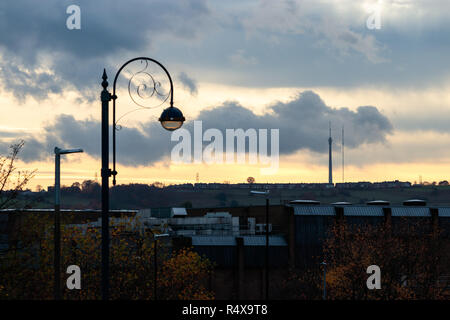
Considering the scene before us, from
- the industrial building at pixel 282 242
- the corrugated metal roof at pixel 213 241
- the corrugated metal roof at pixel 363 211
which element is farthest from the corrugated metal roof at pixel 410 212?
the corrugated metal roof at pixel 213 241

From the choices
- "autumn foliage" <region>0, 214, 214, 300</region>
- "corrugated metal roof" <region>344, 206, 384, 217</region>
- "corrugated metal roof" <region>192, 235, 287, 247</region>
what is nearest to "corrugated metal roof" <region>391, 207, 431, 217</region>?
"corrugated metal roof" <region>344, 206, 384, 217</region>

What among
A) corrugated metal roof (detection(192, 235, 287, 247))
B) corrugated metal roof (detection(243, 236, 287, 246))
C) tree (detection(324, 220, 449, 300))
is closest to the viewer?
tree (detection(324, 220, 449, 300))

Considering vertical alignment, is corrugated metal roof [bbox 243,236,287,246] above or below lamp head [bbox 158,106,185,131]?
below

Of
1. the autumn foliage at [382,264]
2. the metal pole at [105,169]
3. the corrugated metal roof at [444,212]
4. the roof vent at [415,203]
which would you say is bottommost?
the autumn foliage at [382,264]

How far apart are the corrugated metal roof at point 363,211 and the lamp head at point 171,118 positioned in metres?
74.6

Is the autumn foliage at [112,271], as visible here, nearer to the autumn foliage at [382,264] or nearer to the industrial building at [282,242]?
the industrial building at [282,242]

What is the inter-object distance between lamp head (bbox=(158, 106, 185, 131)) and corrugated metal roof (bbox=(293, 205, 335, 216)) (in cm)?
7294

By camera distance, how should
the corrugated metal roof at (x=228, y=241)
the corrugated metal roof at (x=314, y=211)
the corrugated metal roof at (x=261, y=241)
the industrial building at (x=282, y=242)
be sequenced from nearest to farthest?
the industrial building at (x=282, y=242) < the corrugated metal roof at (x=228, y=241) < the corrugated metal roof at (x=261, y=241) < the corrugated metal roof at (x=314, y=211)

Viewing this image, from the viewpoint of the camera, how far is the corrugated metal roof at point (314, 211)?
94.0 meters

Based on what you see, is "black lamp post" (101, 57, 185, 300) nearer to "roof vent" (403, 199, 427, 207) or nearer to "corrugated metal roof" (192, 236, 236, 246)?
"corrugated metal roof" (192, 236, 236, 246)

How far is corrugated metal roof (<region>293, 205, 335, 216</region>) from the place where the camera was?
9400cm

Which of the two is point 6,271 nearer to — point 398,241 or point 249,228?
point 398,241
